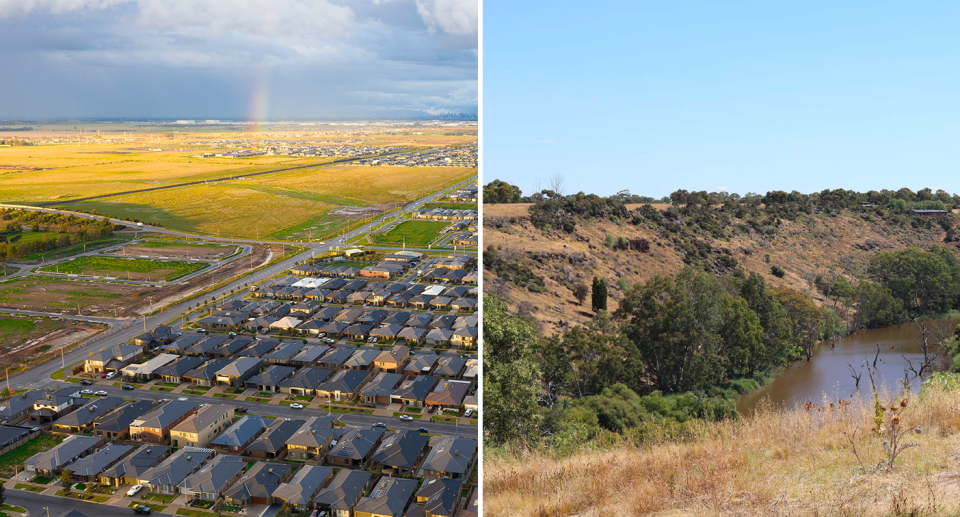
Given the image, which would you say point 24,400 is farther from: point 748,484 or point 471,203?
point 471,203

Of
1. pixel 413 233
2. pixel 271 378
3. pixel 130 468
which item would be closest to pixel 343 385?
pixel 271 378

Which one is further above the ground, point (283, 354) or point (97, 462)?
point (283, 354)

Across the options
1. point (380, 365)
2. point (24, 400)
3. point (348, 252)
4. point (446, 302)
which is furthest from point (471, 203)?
point (24, 400)

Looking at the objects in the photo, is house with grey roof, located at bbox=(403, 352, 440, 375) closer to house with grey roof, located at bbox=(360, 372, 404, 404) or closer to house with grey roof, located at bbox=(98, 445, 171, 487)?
house with grey roof, located at bbox=(360, 372, 404, 404)

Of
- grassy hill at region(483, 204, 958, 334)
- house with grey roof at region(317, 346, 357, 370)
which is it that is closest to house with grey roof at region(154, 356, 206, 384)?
house with grey roof at region(317, 346, 357, 370)

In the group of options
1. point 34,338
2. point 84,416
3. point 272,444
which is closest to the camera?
point 272,444

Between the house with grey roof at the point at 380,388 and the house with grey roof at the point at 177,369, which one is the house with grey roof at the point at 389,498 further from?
the house with grey roof at the point at 177,369

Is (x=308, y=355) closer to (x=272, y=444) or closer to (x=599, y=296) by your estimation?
(x=272, y=444)
